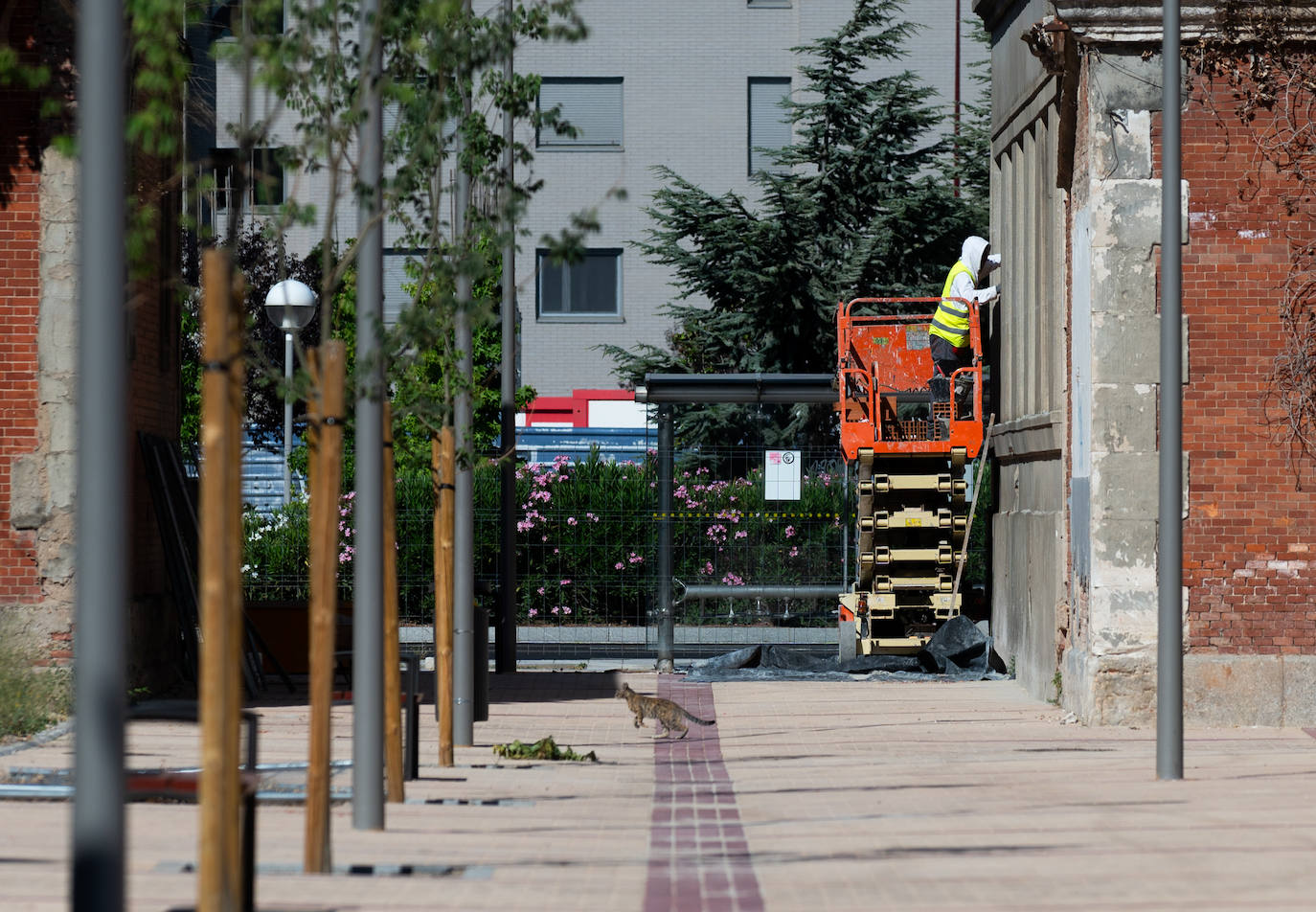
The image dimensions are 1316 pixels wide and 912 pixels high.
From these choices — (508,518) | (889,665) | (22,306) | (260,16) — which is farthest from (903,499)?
(260,16)

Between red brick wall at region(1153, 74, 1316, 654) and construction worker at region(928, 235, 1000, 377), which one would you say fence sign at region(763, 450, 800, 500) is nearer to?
construction worker at region(928, 235, 1000, 377)

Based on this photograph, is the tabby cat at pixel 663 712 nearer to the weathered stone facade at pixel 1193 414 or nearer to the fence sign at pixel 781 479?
the weathered stone facade at pixel 1193 414

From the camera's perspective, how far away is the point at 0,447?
14883 mm

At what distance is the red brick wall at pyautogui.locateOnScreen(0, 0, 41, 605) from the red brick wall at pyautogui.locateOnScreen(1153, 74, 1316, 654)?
8.45 meters

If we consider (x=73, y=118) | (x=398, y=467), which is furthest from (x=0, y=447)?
(x=398, y=467)

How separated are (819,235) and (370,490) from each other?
24102 mm

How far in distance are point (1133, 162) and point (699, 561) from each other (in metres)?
8.46

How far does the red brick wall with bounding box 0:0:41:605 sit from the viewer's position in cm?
1483

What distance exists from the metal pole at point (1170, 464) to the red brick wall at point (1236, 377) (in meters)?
3.43

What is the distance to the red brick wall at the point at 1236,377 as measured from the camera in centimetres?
1475

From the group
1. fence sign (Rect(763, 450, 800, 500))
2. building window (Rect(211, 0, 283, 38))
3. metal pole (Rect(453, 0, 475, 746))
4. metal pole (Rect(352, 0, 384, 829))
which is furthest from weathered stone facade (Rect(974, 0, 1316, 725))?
building window (Rect(211, 0, 283, 38))

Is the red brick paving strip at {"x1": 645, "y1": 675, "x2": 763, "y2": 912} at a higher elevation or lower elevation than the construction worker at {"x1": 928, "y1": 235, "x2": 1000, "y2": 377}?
lower

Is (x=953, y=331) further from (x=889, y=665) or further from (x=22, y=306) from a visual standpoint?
(x=22, y=306)

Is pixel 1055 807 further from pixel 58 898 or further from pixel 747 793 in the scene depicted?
pixel 58 898
